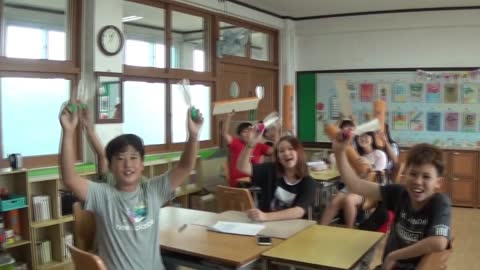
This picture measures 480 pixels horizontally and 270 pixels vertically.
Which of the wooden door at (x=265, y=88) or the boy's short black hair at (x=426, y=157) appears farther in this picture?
the wooden door at (x=265, y=88)

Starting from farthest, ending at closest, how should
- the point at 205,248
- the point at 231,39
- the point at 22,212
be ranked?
the point at 231,39, the point at 22,212, the point at 205,248

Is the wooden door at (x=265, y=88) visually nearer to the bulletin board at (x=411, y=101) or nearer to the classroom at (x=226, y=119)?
the classroom at (x=226, y=119)

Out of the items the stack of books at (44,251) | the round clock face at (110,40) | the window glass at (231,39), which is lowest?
the stack of books at (44,251)

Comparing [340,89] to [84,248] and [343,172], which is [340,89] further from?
[84,248]

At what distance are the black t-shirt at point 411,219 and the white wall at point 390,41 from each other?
5709 mm

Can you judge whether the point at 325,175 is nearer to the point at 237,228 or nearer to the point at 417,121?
the point at 237,228

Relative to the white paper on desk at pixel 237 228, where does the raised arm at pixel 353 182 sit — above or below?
above

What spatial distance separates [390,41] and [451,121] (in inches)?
62.9

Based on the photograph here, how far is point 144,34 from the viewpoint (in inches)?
214

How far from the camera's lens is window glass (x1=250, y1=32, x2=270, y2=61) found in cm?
752

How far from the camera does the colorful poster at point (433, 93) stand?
23.9 ft

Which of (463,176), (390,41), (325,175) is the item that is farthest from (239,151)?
(390,41)

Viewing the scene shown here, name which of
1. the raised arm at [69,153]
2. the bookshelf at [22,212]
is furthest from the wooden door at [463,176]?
the raised arm at [69,153]

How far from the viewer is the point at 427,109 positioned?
738cm
